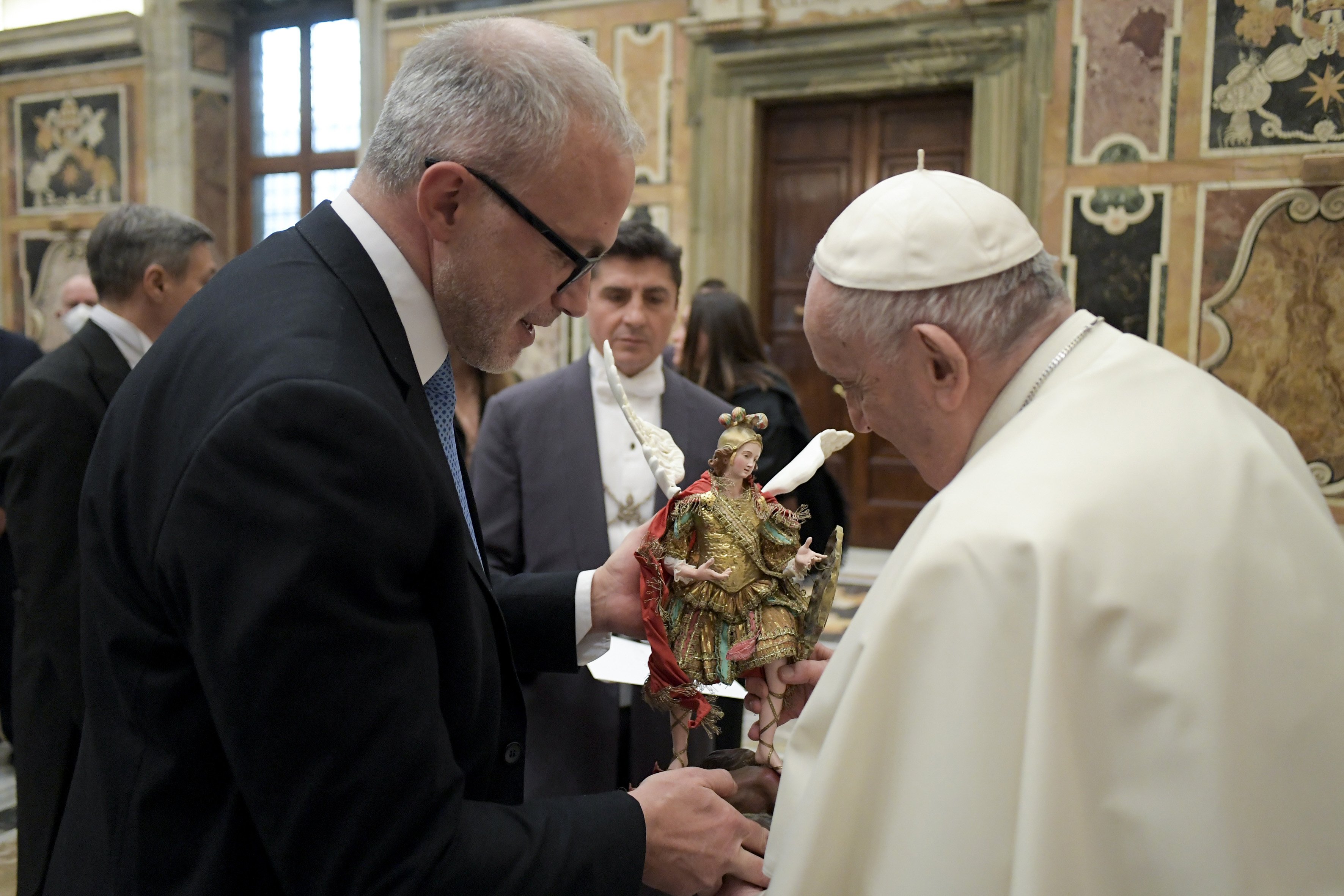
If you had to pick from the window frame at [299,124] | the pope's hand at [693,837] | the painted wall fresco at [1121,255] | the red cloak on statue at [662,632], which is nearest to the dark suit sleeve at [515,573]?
the red cloak on statue at [662,632]

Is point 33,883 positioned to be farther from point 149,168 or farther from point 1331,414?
point 149,168

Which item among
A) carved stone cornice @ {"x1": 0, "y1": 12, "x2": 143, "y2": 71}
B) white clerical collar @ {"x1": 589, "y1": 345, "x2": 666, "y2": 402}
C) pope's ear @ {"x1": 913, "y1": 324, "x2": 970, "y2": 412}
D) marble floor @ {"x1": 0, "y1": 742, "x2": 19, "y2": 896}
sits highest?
carved stone cornice @ {"x1": 0, "y1": 12, "x2": 143, "y2": 71}

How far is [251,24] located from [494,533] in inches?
385

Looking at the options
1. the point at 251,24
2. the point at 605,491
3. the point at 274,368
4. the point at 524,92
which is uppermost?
the point at 251,24

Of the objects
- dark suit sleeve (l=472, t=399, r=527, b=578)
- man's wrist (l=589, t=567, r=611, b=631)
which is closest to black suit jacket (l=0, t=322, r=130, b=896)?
dark suit sleeve (l=472, t=399, r=527, b=578)

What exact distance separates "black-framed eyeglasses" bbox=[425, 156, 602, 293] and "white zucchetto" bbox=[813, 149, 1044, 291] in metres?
0.40

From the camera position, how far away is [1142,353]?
1.62m

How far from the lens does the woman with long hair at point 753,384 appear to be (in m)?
3.47

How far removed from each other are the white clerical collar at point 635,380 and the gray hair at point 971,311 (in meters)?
1.51

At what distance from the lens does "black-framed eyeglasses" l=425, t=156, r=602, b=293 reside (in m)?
1.53

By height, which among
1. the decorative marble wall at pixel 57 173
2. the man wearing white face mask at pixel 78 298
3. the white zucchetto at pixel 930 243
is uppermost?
the decorative marble wall at pixel 57 173

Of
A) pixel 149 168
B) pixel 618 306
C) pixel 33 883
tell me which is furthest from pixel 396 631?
pixel 149 168

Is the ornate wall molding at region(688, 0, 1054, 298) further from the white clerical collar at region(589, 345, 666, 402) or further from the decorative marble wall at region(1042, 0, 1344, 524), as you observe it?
the white clerical collar at region(589, 345, 666, 402)

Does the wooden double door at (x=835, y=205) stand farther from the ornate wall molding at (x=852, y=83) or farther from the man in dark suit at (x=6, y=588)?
the man in dark suit at (x=6, y=588)
